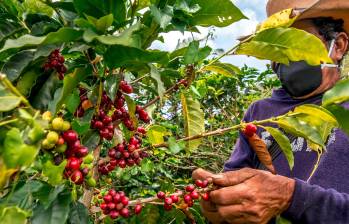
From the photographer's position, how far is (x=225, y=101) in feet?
14.9

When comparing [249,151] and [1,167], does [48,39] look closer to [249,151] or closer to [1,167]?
[1,167]

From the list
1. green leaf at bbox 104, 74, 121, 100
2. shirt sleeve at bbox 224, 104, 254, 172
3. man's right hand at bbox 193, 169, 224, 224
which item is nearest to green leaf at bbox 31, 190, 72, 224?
green leaf at bbox 104, 74, 121, 100

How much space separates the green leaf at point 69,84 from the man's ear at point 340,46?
1.46 metres

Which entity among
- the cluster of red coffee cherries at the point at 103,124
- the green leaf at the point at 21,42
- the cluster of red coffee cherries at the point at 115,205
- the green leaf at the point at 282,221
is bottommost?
the green leaf at the point at 282,221

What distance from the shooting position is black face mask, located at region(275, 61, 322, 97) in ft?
6.38

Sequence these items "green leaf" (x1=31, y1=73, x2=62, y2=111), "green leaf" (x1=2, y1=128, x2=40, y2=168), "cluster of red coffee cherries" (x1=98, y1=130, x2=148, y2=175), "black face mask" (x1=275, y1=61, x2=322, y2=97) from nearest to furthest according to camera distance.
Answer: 1. "green leaf" (x1=2, y1=128, x2=40, y2=168)
2. "green leaf" (x1=31, y1=73, x2=62, y2=111)
3. "cluster of red coffee cherries" (x1=98, y1=130, x2=148, y2=175)
4. "black face mask" (x1=275, y1=61, x2=322, y2=97)

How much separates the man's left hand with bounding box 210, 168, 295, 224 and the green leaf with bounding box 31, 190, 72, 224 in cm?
52

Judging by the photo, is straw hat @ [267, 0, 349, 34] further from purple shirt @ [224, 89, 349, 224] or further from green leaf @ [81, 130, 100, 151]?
green leaf @ [81, 130, 100, 151]

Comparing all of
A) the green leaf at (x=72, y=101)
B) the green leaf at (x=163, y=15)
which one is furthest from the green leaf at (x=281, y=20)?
the green leaf at (x=72, y=101)

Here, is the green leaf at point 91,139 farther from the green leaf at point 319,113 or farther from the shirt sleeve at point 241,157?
the shirt sleeve at point 241,157

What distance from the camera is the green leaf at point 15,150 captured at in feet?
2.17

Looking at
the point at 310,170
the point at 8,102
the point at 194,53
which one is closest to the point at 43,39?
the point at 8,102

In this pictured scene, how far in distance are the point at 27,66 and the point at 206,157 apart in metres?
2.97

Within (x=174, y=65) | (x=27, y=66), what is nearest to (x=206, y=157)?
(x=174, y=65)
